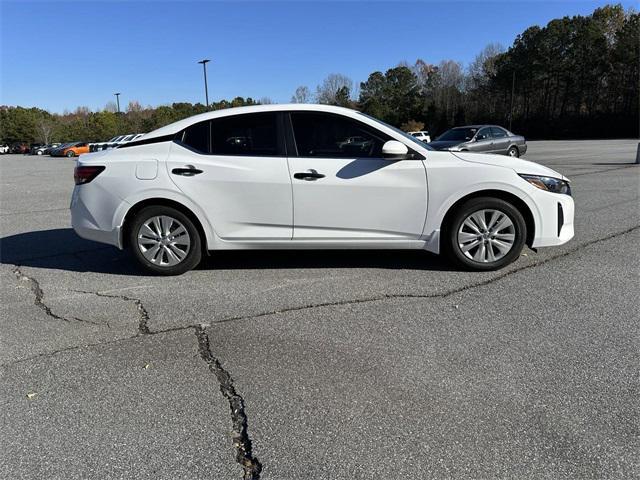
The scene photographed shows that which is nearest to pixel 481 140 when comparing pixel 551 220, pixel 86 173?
pixel 551 220

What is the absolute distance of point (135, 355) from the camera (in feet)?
11.3

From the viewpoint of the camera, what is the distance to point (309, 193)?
4.85 metres

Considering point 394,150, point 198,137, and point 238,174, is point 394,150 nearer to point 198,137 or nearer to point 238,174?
point 238,174

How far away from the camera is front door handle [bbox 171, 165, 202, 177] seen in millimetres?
4906

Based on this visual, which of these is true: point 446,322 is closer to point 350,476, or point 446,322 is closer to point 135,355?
point 350,476

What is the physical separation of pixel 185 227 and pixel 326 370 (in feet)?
8.24

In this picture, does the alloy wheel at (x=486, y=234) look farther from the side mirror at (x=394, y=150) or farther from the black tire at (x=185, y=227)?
the black tire at (x=185, y=227)

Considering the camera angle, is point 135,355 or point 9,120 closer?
point 135,355

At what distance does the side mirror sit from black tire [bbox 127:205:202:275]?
204 centimetres

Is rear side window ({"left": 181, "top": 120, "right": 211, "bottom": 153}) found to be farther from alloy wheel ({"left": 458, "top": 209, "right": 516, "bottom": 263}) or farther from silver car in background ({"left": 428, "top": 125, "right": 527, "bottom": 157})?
silver car in background ({"left": 428, "top": 125, "right": 527, "bottom": 157})

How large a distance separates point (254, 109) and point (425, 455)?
12.5ft

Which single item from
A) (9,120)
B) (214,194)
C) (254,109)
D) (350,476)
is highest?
(9,120)

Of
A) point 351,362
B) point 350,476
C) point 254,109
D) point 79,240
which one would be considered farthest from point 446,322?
point 79,240

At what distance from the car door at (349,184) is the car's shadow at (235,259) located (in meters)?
0.55
